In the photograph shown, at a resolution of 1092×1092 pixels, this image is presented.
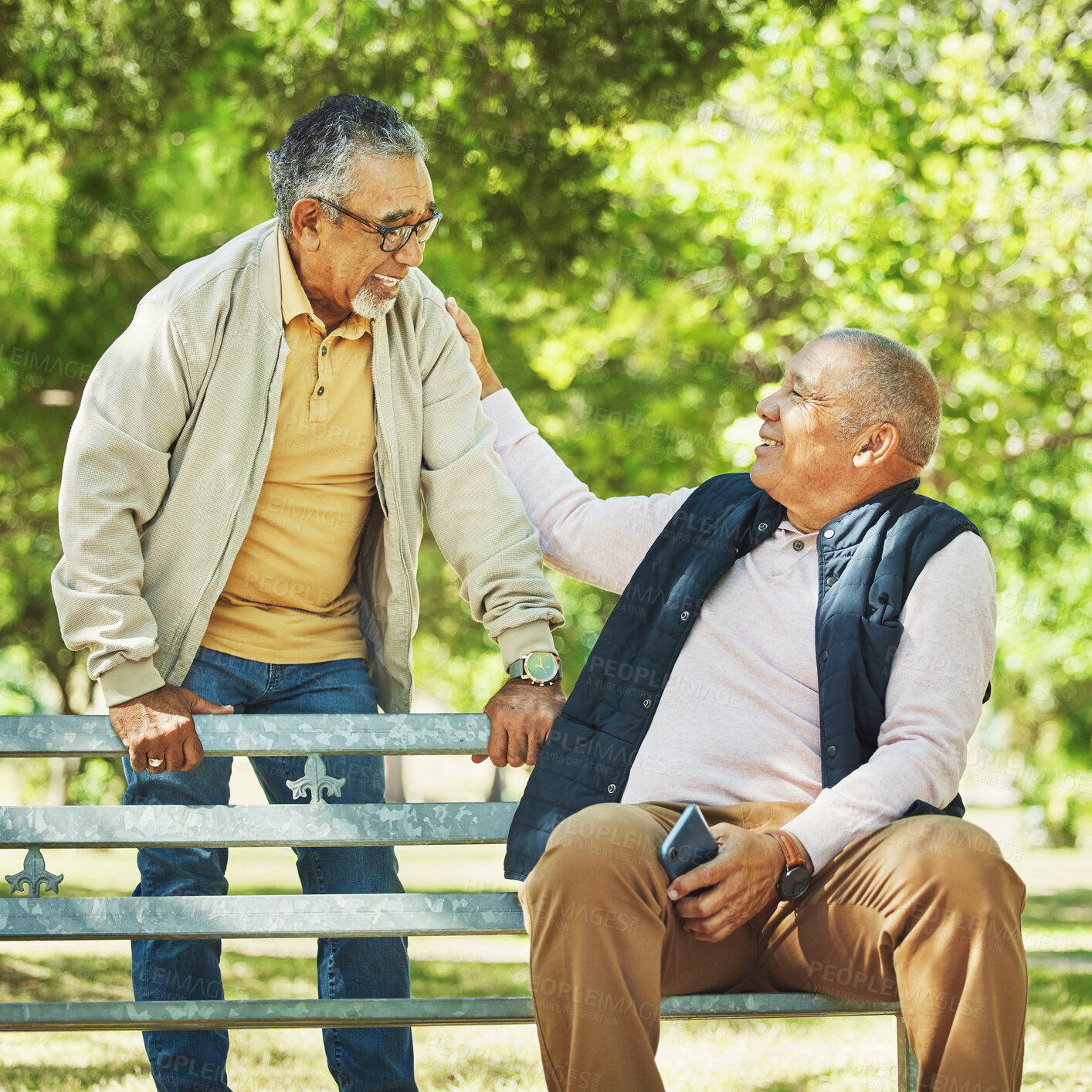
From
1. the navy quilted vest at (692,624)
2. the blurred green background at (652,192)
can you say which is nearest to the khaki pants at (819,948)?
the navy quilted vest at (692,624)

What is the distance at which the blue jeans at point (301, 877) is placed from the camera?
2.86m

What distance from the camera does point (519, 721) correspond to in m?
2.97

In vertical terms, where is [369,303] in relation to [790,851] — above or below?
above

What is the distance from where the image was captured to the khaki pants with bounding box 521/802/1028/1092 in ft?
7.49

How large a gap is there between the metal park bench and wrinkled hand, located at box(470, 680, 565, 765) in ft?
0.18

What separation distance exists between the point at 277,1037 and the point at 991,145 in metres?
8.20

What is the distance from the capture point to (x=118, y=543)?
2760mm

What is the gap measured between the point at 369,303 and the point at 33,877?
1.51m

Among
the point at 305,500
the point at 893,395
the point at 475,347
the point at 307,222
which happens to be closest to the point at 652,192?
the point at 475,347

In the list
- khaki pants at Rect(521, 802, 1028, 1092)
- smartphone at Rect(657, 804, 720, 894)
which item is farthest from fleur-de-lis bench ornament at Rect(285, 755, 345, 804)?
smartphone at Rect(657, 804, 720, 894)

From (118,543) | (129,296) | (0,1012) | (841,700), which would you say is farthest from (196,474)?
(129,296)

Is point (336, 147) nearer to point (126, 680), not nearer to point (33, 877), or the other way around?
point (126, 680)

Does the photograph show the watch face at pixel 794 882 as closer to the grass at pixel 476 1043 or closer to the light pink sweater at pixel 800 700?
the light pink sweater at pixel 800 700

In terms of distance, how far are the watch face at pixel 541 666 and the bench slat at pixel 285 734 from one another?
0.19 m
